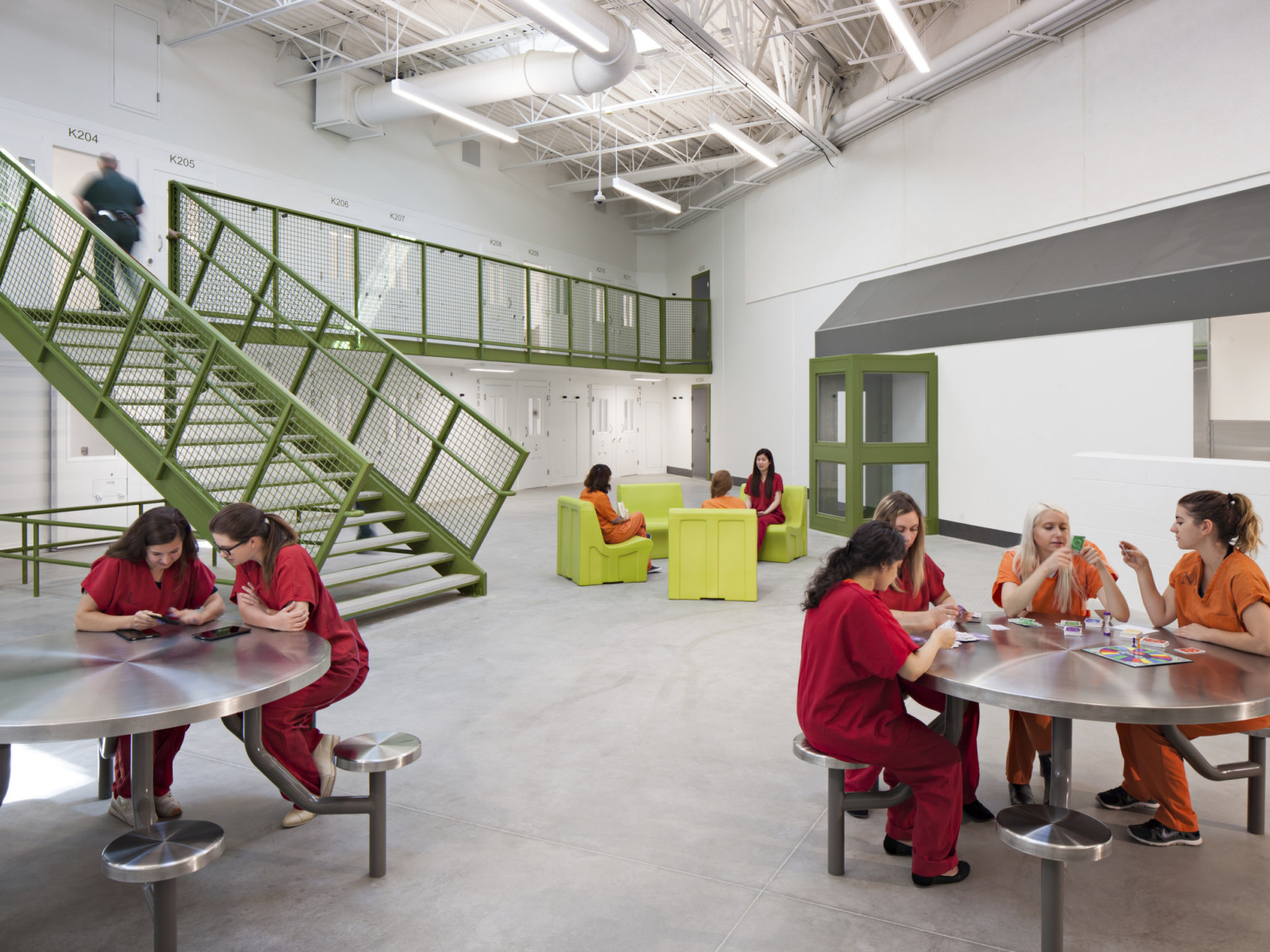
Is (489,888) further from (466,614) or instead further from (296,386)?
(296,386)

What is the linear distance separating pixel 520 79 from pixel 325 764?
1106cm

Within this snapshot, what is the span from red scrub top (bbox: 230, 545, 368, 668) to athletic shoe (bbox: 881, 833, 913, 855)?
2.23m

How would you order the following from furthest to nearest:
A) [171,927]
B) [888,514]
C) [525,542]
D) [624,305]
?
[624,305] < [525,542] < [888,514] < [171,927]

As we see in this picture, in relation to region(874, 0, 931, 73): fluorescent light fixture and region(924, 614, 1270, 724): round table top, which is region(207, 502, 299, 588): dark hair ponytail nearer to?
region(924, 614, 1270, 724): round table top

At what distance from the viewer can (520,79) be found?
1201 cm

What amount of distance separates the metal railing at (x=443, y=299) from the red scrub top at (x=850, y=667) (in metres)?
6.76

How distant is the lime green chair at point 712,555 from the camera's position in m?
7.50

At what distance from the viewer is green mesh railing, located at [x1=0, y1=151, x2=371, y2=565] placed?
6.18m

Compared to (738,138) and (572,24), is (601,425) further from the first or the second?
(572,24)

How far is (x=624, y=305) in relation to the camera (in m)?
18.5

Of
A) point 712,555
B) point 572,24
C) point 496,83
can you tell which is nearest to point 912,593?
point 712,555

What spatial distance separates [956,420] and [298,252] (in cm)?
916

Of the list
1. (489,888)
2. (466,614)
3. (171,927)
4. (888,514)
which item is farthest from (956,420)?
(171,927)

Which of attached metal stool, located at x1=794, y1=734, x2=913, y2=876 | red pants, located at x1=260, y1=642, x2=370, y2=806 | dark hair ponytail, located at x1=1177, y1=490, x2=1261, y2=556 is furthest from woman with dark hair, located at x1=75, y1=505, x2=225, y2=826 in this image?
dark hair ponytail, located at x1=1177, y1=490, x2=1261, y2=556
